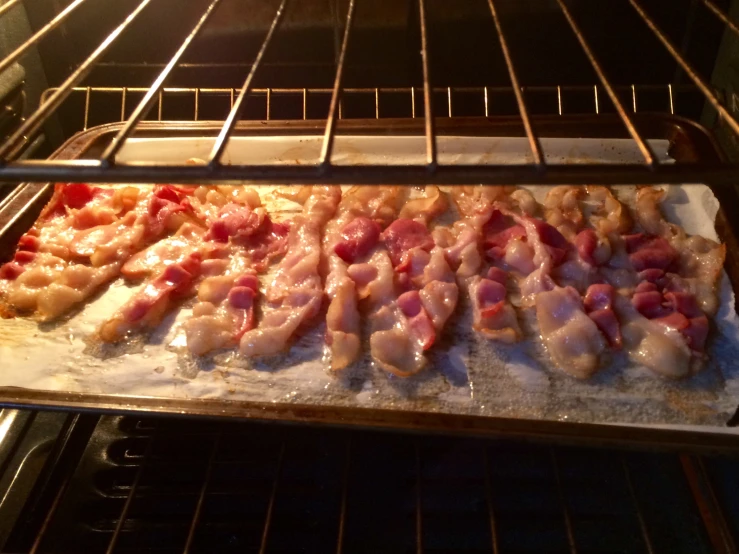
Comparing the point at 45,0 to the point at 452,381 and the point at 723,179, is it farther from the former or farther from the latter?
the point at 723,179

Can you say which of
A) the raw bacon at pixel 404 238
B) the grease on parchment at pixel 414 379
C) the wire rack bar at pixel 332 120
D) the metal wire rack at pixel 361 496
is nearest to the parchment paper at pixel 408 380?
the grease on parchment at pixel 414 379

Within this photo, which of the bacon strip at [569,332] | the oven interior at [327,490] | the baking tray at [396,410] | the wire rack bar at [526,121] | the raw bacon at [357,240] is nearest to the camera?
the wire rack bar at [526,121]

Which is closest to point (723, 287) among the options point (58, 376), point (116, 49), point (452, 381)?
point (452, 381)

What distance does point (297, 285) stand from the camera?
4.73ft

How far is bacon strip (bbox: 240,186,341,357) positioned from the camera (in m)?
1.30

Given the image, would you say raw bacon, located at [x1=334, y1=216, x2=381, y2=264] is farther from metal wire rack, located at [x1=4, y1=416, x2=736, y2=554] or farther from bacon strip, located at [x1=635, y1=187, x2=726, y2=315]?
bacon strip, located at [x1=635, y1=187, x2=726, y2=315]

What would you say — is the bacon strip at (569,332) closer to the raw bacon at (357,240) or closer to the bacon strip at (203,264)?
the raw bacon at (357,240)

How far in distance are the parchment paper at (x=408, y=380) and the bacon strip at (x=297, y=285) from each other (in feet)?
0.12

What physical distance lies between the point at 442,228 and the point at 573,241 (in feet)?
1.10

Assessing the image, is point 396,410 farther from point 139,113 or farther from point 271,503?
point 139,113

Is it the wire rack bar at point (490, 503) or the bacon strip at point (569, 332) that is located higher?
the bacon strip at point (569, 332)

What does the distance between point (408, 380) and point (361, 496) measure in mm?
255

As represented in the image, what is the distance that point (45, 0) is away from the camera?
1.91m

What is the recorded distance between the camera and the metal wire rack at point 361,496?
1150 millimetres
